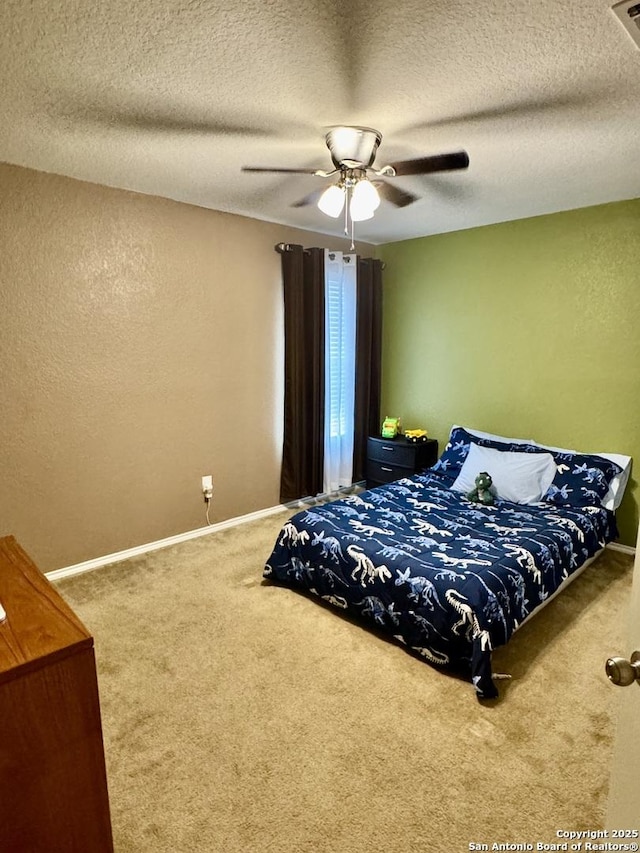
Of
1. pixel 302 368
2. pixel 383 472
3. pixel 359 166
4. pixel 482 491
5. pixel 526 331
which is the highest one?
pixel 359 166

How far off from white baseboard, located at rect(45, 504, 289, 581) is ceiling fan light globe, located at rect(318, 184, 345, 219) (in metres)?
2.40

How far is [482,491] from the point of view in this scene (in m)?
3.21

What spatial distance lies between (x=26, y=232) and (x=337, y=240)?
8.17 ft

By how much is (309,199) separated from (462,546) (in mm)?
2172

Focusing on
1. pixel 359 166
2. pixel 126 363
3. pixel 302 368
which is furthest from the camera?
pixel 302 368

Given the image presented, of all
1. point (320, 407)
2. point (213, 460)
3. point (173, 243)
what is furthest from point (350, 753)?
point (173, 243)

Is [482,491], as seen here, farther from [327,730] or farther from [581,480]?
[327,730]

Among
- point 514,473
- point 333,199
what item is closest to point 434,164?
Result: point 333,199

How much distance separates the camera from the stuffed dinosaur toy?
10.4 ft

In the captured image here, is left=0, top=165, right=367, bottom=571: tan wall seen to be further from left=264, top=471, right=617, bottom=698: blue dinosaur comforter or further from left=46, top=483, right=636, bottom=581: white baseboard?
left=264, top=471, right=617, bottom=698: blue dinosaur comforter

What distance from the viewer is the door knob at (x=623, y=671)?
875mm

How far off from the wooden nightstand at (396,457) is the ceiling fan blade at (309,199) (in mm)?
2050

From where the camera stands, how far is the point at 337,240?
4289 millimetres

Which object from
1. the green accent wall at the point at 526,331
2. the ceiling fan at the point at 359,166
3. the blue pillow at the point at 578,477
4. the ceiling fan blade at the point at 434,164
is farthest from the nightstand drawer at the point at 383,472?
the ceiling fan blade at the point at 434,164
